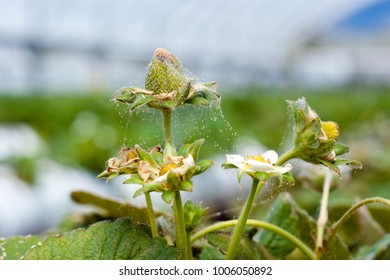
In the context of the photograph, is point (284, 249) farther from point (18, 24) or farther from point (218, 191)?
point (18, 24)

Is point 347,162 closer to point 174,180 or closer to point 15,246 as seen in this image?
point 174,180

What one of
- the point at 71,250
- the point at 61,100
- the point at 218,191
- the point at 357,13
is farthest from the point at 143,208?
the point at 357,13

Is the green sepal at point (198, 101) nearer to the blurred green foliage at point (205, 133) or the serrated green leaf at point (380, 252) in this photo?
the blurred green foliage at point (205, 133)

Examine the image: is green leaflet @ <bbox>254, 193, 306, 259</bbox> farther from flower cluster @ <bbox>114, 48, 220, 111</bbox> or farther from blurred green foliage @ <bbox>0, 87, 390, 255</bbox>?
flower cluster @ <bbox>114, 48, 220, 111</bbox>

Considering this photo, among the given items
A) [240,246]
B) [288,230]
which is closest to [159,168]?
[240,246]

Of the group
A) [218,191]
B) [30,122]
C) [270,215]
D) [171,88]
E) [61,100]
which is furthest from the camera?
[61,100]

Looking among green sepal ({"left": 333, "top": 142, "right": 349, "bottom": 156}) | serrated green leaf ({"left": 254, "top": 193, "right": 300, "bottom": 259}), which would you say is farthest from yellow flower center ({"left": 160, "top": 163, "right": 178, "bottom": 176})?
serrated green leaf ({"left": 254, "top": 193, "right": 300, "bottom": 259})

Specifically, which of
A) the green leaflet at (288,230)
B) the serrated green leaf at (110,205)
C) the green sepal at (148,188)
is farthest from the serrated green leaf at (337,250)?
the green sepal at (148,188)
